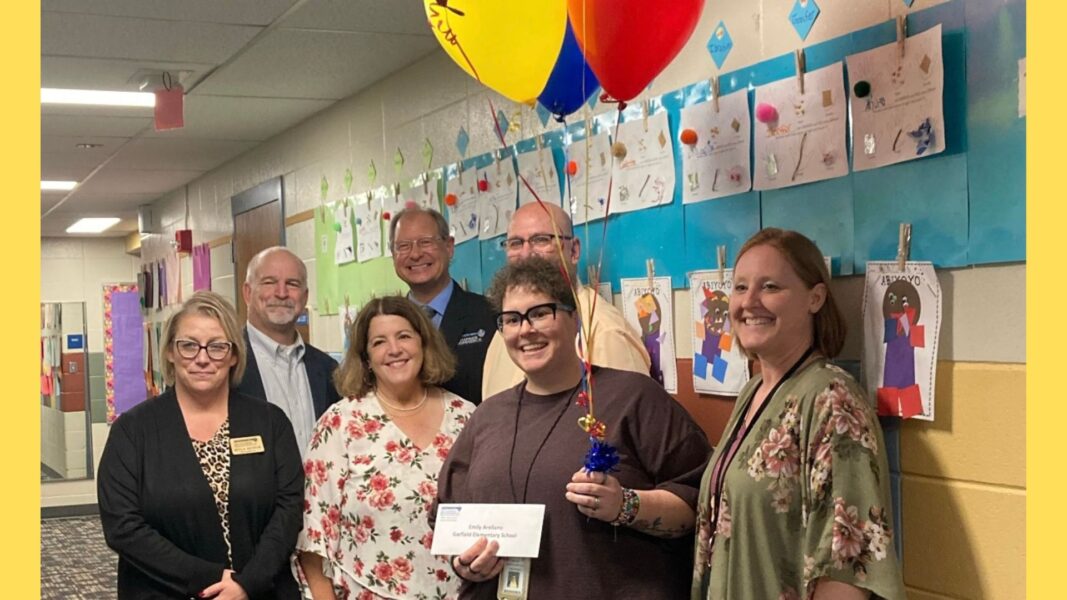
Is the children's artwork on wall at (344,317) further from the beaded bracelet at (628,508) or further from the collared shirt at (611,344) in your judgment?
the beaded bracelet at (628,508)

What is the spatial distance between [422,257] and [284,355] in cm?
55

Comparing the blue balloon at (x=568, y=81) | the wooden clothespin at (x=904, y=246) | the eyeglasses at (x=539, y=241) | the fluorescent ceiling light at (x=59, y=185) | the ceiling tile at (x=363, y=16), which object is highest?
the ceiling tile at (x=363, y=16)

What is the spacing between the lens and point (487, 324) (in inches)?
131

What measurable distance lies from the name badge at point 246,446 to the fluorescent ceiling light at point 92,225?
26.4 feet

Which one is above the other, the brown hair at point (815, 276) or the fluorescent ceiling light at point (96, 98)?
the fluorescent ceiling light at point (96, 98)

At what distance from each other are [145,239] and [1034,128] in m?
9.10

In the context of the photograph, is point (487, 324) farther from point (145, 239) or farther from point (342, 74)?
point (145, 239)

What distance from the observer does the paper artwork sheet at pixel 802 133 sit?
2.22 metres

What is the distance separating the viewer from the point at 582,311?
8.09 ft

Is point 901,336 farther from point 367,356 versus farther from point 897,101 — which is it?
point 367,356

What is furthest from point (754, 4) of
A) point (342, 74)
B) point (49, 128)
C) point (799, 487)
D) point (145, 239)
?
point (145, 239)

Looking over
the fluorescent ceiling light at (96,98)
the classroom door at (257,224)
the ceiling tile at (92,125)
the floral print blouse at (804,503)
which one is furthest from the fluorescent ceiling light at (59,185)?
the floral print blouse at (804,503)

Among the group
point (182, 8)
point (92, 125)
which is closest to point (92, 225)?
point (92, 125)

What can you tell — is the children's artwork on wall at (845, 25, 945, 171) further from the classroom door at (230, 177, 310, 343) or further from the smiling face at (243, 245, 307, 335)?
the classroom door at (230, 177, 310, 343)
